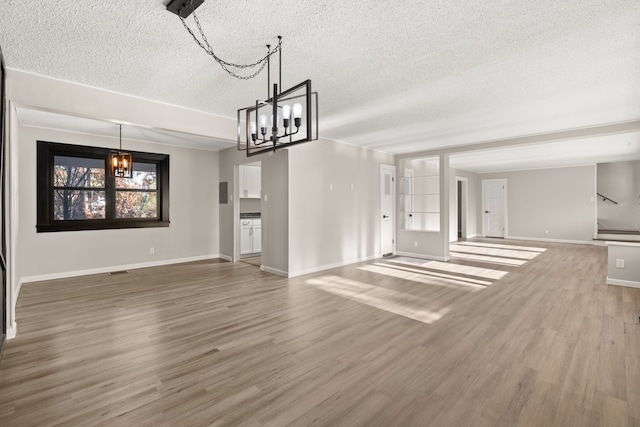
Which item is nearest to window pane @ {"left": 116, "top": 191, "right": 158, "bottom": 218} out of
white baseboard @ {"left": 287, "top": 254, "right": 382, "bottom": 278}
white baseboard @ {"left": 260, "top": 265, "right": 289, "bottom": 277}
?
white baseboard @ {"left": 260, "top": 265, "right": 289, "bottom": 277}

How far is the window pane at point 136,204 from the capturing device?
5953 millimetres

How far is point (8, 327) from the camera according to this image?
2.88 metres

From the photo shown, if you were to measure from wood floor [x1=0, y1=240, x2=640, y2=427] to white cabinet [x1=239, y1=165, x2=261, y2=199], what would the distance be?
2.73 metres

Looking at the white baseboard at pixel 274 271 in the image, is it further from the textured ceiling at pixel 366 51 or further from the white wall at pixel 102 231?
the textured ceiling at pixel 366 51

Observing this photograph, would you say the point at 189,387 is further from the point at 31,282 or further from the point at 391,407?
the point at 31,282

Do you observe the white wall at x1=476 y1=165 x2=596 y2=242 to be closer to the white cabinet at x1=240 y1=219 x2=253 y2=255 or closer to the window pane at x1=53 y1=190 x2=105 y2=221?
the white cabinet at x1=240 y1=219 x2=253 y2=255

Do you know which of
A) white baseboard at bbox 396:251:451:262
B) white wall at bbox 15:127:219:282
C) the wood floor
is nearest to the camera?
the wood floor

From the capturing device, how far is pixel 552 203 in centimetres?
961

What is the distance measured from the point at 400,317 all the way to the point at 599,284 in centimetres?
355

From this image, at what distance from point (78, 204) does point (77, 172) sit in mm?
565

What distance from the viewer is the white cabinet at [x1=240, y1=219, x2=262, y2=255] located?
7.04 m

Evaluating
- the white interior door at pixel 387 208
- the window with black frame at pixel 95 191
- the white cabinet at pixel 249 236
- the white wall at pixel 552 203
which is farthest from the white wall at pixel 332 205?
the white wall at pixel 552 203

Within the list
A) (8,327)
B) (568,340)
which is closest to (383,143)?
(568,340)

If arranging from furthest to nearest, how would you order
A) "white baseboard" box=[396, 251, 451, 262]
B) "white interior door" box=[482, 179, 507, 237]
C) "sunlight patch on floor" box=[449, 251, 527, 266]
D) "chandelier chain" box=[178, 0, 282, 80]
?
"white interior door" box=[482, 179, 507, 237]
"white baseboard" box=[396, 251, 451, 262]
"sunlight patch on floor" box=[449, 251, 527, 266]
"chandelier chain" box=[178, 0, 282, 80]
